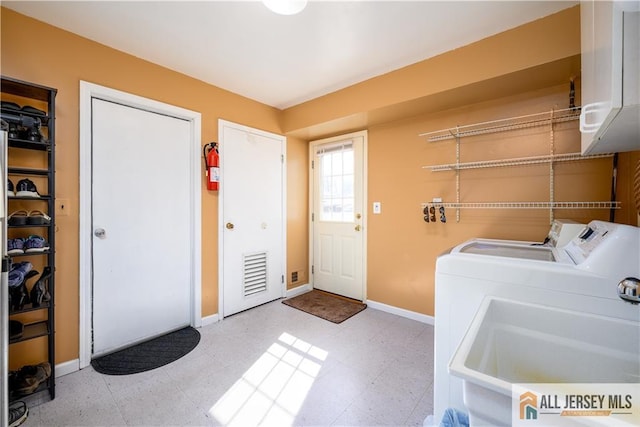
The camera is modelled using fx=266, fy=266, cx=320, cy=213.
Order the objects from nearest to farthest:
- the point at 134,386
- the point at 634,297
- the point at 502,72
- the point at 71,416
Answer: the point at 634,297 < the point at 71,416 < the point at 134,386 < the point at 502,72

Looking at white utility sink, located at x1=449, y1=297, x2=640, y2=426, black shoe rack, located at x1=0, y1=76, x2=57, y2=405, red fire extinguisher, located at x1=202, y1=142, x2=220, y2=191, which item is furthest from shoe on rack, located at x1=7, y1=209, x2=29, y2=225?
white utility sink, located at x1=449, y1=297, x2=640, y2=426

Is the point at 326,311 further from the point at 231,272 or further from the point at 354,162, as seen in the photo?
the point at 354,162

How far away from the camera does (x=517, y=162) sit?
7.14 ft

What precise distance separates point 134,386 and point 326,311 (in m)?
1.79

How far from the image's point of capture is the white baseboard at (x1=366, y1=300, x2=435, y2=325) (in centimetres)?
270

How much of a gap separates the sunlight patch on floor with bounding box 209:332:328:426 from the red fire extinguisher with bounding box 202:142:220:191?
5.29ft

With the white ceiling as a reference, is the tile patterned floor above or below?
below

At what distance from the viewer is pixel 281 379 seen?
1.85m

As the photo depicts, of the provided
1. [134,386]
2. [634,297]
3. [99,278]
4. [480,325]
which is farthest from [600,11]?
[99,278]

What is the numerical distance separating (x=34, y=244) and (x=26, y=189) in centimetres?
34

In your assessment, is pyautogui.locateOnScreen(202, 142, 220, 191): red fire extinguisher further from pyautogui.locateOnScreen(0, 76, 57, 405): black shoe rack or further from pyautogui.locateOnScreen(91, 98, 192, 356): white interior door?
pyautogui.locateOnScreen(0, 76, 57, 405): black shoe rack

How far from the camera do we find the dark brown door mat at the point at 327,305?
2.88 meters

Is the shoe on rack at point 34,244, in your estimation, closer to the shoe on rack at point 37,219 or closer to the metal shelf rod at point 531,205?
the shoe on rack at point 37,219

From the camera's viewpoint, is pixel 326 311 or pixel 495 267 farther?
pixel 326 311
